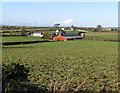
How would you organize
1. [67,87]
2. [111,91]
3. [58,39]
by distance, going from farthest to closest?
[58,39]
[111,91]
[67,87]

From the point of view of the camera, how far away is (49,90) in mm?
6012

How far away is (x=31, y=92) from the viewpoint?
20.1 feet

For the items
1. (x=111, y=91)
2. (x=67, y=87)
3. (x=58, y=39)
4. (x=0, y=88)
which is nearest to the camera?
(x=0, y=88)

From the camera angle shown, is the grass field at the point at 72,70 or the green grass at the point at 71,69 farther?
the green grass at the point at 71,69

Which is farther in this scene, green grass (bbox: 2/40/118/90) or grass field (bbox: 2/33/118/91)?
green grass (bbox: 2/40/118/90)

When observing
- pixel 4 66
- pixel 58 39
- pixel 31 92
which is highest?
pixel 4 66

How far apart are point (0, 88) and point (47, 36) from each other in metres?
101

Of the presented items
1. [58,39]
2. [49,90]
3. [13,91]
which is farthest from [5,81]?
[58,39]

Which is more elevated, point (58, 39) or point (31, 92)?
point (31, 92)

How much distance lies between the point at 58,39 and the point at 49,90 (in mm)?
95487

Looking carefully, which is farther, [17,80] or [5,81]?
[17,80]

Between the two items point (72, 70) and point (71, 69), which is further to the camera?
point (71, 69)

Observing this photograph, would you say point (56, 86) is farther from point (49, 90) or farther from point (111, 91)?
point (111, 91)

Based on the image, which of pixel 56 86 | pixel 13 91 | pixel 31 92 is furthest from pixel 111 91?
pixel 13 91
